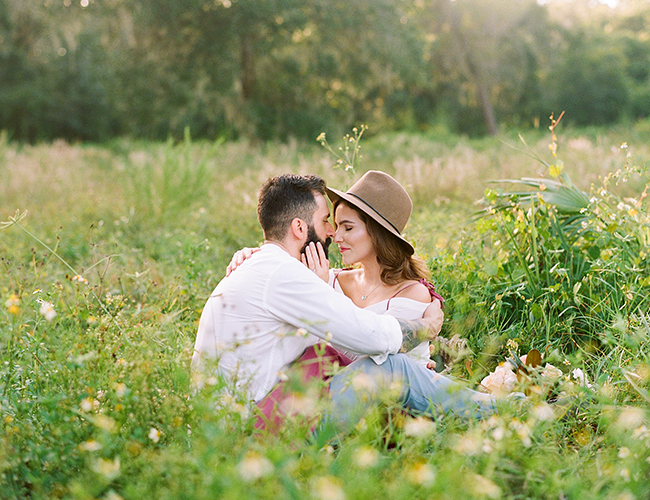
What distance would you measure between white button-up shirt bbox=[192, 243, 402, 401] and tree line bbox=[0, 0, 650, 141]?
12.8m

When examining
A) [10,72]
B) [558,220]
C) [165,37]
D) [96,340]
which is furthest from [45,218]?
[10,72]

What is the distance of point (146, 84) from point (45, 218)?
42.7 feet

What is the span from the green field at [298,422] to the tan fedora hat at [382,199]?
822 millimetres

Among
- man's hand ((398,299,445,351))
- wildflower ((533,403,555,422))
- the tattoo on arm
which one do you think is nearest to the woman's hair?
man's hand ((398,299,445,351))

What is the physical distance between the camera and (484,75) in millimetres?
26281

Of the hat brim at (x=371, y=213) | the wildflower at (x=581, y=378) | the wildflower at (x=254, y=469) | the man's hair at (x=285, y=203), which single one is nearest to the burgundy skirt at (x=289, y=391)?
the wildflower at (x=254, y=469)

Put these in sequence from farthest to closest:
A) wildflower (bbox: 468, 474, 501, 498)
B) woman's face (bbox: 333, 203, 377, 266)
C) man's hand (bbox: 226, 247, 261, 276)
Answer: woman's face (bbox: 333, 203, 377, 266), man's hand (bbox: 226, 247, 261, 276), wildflower (bbox: 468, 474, 501, 498)

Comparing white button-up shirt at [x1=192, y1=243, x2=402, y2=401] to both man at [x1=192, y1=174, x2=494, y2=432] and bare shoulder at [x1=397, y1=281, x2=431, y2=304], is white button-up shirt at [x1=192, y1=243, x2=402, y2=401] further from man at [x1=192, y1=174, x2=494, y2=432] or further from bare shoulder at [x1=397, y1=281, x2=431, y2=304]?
bare shoulder at [x1=397, y1=281, x2=431, y2=304]

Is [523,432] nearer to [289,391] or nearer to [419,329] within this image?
[289,391]

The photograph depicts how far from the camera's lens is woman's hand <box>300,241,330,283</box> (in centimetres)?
306

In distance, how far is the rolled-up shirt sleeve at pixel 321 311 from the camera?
8.54 ft

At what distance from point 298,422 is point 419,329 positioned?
1.14 metres

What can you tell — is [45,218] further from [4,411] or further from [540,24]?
[540,24]

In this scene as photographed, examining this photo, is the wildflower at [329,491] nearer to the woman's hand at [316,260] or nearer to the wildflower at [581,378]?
the woman's hand at [316,260]
